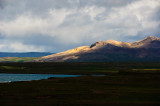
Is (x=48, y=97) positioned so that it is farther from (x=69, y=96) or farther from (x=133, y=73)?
(x=133, y=73)

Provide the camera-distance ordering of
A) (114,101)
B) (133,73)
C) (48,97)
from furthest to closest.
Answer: (133,73) < (48,97) < (114,101)

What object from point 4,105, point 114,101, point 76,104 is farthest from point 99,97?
point 4,105

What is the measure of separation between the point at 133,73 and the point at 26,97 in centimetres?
7587

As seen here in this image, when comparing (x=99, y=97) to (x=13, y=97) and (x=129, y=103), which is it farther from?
(x=13, y=97)

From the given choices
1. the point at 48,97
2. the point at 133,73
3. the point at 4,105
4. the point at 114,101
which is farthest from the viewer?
the point at 133,73

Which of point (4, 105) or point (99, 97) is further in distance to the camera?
point (99, 97)

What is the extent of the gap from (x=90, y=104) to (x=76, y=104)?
2361mm

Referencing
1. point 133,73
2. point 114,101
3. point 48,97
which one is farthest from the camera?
point 133,73

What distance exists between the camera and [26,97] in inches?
2222

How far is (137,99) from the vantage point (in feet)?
177

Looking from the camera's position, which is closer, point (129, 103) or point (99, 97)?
point (129, 103)

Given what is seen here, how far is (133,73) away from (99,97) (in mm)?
70535

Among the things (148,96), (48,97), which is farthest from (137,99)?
(48,97)

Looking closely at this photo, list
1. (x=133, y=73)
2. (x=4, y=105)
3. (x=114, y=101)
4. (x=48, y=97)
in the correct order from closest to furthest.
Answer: (x=4, y=105)
(x=114, y=101)
(x=48, y=97)
(x=133, y=73)
